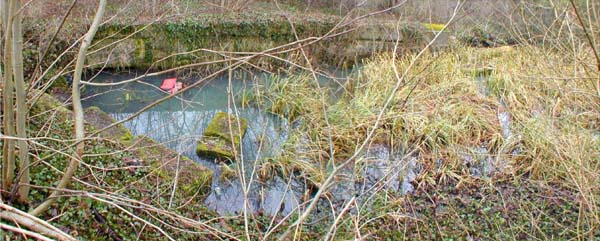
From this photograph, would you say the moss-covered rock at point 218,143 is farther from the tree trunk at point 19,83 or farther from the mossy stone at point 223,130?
the tree trunk at point 19,83

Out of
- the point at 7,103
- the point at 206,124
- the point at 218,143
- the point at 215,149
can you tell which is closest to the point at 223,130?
the point at 218,143

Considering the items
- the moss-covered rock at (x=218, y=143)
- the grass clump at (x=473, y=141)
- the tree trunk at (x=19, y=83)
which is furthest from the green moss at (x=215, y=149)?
the tree trunk at (x=19, y=83)

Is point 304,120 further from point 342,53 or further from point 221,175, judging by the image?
point 342,53

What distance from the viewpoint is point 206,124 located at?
614cm

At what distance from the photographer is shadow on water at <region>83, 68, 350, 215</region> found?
4.37 m

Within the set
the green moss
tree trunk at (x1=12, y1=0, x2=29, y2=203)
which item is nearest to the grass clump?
the green moss

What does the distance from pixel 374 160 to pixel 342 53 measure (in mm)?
4609

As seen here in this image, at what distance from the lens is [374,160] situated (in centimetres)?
486

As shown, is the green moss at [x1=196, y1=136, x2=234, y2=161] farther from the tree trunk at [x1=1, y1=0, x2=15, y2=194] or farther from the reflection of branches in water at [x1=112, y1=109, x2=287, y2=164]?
the tree trunk at [x1=1, y1=0, x2=15, y2=194]

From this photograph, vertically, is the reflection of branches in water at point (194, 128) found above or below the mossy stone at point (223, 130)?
below

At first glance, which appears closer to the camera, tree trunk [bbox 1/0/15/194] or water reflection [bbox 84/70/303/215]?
tree trunk [bbox 1/0/15/194]

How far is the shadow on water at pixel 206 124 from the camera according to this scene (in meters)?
4.37

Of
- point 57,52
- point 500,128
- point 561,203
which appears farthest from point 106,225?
point 57,52

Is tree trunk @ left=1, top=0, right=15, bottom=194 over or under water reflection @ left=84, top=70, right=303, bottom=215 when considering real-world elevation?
over
